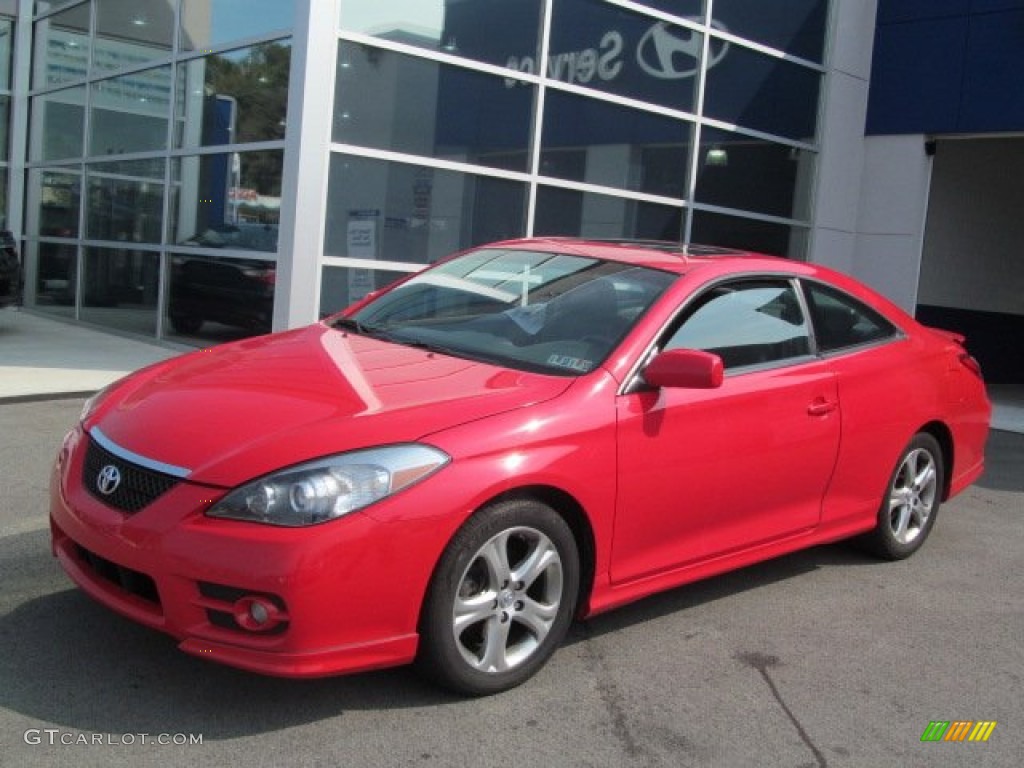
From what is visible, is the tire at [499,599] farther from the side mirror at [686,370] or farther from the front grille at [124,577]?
the front grille at [124,577]

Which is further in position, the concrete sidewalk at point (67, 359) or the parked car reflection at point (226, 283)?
the parked car reflection at point (226, 283)

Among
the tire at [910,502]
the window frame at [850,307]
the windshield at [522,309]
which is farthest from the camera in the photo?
the tire at [910,502]

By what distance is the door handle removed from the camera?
4391mm

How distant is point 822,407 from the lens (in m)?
4.44

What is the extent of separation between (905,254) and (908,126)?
167cm

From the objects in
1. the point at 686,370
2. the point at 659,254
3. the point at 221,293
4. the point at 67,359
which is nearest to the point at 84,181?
the point at 221,293

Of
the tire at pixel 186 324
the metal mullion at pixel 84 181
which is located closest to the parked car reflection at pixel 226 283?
the tire at pixel 186 324

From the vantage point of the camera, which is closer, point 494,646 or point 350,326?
point 494,646

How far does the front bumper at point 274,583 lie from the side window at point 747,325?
1.50 meters

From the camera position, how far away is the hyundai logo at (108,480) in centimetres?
321

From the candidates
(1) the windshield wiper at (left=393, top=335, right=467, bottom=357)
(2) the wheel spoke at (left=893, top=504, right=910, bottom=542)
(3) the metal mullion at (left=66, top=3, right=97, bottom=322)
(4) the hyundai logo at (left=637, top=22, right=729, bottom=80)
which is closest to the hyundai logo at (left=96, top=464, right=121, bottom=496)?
(1) the windshield wiper at (left=393, top=335, right=467, bottom=357)

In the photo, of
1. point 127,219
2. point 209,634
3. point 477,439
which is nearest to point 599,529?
point 477,439

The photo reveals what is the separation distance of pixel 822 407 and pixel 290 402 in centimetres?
233

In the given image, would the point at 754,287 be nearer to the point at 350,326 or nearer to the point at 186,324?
the point at 350,326
